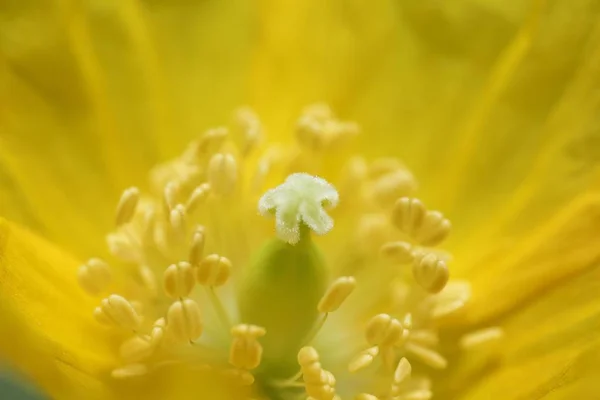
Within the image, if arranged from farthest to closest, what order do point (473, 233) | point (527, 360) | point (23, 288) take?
point (473, 233)
point (527, 360)
point (23, 288)

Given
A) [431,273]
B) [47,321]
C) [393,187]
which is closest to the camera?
[47,321]

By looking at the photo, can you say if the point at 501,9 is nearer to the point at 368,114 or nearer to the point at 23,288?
the point at 368,114

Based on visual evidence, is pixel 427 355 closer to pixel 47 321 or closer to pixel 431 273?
pixel 431 273

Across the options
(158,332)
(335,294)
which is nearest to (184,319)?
(158,332)

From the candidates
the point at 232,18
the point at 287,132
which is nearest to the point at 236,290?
the point at 287,132

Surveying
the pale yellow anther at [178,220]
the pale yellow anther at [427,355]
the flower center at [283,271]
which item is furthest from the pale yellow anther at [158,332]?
the pale yellow anther at [427,355]

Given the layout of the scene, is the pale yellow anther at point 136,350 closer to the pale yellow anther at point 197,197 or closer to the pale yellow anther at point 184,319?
the pale yellow anther at point 184,319

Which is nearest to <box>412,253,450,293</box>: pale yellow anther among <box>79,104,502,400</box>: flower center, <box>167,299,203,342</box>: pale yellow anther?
<box>79,104,502,400</box>: flower center
